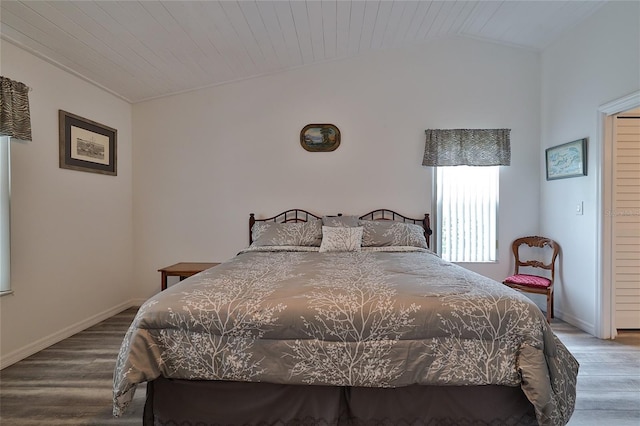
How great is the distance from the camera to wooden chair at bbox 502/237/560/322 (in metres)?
3.10

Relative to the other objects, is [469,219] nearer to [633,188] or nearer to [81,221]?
[633,188]

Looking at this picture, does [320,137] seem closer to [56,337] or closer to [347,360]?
[347,360]

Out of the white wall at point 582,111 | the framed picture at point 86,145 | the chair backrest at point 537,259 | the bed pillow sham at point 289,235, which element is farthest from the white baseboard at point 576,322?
the framed picture at point 86,145

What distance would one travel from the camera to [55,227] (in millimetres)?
2785

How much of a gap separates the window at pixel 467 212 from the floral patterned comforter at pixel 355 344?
228 centimetres

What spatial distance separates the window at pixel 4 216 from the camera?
2.38 m

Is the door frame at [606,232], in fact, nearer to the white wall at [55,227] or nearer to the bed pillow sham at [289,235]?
the bed pillow sham at [289,235]

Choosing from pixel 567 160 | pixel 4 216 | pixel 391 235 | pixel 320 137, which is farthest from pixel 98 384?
pixel 567 160

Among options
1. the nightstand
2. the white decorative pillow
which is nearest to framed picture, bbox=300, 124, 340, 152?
the white decorative pillow

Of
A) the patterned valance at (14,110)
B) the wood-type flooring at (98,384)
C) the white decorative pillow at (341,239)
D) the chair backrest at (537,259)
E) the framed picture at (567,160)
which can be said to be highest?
the patterned valance at (14,110)

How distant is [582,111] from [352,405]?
11.2 ft

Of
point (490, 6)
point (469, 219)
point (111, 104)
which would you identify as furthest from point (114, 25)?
point (469, 219)

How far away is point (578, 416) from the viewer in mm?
1760

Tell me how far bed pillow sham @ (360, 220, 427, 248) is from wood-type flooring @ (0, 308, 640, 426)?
5.02 ft
